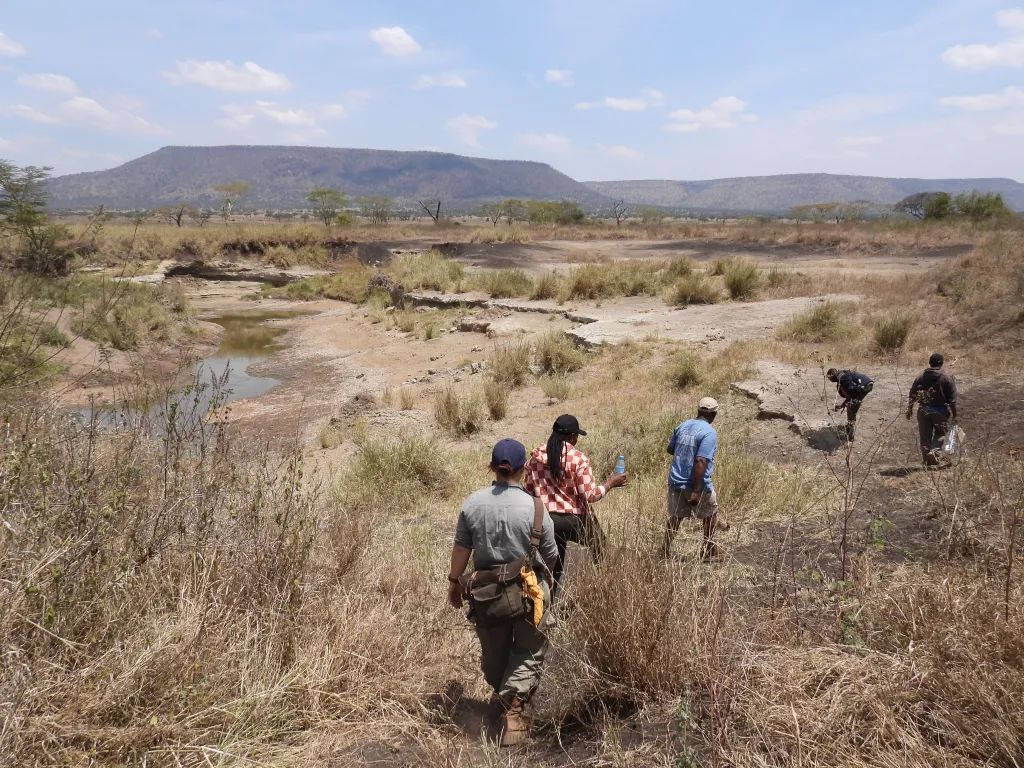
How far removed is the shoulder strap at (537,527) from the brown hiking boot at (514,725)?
29.5 inches

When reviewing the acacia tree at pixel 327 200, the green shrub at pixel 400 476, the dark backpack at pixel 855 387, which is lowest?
the green shrub at pixel 400 476

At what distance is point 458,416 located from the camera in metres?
10.3

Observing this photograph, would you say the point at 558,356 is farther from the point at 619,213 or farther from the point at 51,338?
the point at 619,213

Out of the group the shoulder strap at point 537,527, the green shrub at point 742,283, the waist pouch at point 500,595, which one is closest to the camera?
the waist pouch at point 500,595

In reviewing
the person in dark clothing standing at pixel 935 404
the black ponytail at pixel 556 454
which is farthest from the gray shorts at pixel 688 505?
the person in dark clothing standing at pixel 935 404

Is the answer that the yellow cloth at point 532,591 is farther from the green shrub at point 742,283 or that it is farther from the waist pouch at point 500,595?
the green shrub at point 742,283

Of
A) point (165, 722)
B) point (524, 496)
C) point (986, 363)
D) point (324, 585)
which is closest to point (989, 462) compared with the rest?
point (524, 496)

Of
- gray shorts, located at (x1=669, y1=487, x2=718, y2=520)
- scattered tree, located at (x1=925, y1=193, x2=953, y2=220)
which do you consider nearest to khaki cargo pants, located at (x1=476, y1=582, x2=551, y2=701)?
gray shorts, located at (x1=669, y1=487, x2=718, y2=520)

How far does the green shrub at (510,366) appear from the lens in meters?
12.7

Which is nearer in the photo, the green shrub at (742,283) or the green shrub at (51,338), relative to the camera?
the green shrub at (51,338)

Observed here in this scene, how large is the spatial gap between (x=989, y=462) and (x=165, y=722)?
509 centimetres

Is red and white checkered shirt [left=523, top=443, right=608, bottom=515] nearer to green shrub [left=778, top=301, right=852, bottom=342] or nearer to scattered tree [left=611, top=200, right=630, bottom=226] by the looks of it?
green shrub [left=778, top=301, right=852, bottom=342]

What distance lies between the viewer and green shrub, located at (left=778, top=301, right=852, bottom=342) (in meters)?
12.6

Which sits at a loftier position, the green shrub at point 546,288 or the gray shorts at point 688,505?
the green shrub at point 546,288
